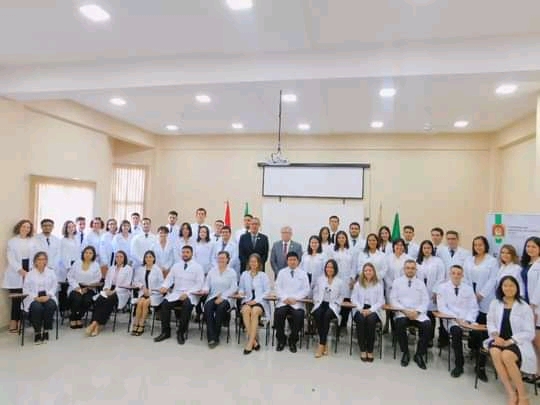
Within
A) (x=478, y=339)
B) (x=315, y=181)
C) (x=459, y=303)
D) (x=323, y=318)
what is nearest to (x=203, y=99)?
(x=315, y=181)

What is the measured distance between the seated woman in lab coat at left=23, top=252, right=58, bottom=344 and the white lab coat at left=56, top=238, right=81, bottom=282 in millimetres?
665

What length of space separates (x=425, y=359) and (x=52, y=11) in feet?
16.6

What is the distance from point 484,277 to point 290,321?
7.59ft

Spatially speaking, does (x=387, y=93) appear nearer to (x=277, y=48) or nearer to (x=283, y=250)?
(x=277, y=48)

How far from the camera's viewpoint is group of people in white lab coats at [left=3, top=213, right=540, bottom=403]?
4367 mm

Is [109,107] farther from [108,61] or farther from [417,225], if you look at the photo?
[417,225]

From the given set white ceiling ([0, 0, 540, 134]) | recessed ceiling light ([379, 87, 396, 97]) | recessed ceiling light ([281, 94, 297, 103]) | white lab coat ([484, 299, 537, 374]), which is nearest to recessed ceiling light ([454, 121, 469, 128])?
white ceiling ([0, 0, 540, 134])

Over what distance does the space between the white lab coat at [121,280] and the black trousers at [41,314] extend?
2.54 ft

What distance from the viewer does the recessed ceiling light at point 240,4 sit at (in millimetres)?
3173

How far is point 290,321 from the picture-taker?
4941mm

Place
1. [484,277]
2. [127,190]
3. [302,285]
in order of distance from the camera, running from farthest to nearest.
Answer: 1. [127,190]
2. [302,285]
3. [484,277]

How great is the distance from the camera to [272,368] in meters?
4.25

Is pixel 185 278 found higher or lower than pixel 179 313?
higher

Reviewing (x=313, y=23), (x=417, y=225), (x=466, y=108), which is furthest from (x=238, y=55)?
(x=417, y=225)
